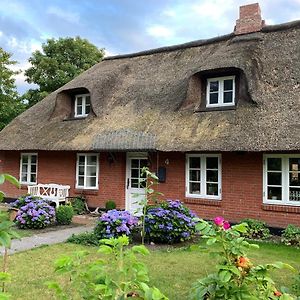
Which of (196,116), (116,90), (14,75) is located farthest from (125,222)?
(14,75)

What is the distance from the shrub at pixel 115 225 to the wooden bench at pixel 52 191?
5933 mm

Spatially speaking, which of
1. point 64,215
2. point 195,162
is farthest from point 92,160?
point 195,162

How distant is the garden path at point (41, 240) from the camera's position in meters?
8.87

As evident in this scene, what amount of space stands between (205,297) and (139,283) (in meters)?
Result: 0.99

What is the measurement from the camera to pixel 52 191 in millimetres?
15297

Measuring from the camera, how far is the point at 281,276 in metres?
6.70

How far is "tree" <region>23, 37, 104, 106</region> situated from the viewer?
30016 millimetres

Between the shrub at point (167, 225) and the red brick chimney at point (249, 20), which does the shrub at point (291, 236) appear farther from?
the red brick chimney at point (249, 20)

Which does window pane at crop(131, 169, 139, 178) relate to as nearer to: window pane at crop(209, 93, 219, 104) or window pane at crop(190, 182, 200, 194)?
window pane at crop(190, 182, 200, 194)

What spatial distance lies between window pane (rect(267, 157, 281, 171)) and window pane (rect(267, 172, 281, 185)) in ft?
0.50

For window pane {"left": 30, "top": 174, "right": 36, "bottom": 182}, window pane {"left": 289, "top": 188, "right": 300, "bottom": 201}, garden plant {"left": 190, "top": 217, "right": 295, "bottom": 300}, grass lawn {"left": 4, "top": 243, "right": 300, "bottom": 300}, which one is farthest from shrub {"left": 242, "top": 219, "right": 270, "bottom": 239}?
window pane {"left": 30, "top": 174, "right": 36, "bottom": 182}

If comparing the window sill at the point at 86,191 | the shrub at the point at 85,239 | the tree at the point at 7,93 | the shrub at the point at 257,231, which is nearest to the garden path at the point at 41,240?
the shrub at the point at 85,239

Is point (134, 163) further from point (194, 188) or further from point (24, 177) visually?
point (24, 177)

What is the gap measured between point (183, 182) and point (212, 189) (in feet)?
3.47
